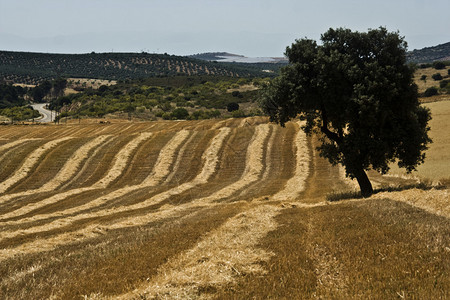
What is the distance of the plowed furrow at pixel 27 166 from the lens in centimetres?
4103

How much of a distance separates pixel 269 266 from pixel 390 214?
25.2 feet

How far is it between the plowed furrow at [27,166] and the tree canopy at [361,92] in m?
30.2

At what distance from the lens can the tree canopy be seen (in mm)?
25828

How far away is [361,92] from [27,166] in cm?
3977

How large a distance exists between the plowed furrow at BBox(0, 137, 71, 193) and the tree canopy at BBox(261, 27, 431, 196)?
99.1ft

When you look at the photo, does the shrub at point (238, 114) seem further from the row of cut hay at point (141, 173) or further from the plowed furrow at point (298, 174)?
the plowed furrow at point (298, 174)

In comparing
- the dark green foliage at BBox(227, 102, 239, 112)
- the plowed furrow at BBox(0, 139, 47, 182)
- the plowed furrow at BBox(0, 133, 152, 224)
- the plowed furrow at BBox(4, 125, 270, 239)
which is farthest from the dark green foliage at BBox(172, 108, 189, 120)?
the plowed furrow at BBox(0, 139, 47, 182)

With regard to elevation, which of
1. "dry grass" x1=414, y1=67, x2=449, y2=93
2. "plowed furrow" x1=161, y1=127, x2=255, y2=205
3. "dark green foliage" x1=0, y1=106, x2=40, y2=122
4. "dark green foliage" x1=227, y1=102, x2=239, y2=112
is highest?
"dry grass" x1=414, y1=67, x2=449, y2=93

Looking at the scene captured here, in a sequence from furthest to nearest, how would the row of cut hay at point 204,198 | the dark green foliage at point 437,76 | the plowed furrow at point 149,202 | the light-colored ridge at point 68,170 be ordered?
1. the dark green foliage at point 437,76
2. the light-colored ridge at point 68,170
3. the row of cut hay at point 204,198
4. the plowed furrow at point 149,202

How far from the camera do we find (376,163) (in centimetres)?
2739

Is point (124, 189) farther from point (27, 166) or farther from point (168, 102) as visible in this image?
point (168, 102)

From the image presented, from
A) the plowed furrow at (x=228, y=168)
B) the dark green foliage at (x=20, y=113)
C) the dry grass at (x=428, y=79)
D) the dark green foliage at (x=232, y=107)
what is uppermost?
the dry grass at (x=428, y=79)

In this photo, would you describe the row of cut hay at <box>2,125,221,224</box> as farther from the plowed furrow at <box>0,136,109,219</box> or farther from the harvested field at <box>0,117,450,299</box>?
the plowed furrow at <box>0,136,109,219</box>

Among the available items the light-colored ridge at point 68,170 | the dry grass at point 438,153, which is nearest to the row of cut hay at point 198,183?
the light-colored ridge at point 68,170
